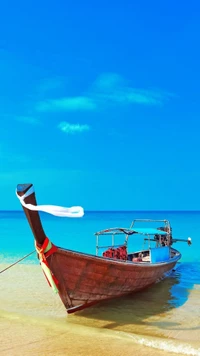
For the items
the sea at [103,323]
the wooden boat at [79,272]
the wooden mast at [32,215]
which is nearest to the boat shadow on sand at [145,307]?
the sea at [103,323]

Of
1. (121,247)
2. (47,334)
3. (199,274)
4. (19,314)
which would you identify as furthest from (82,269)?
(199,274)

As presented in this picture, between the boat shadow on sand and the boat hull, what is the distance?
29 centimetres

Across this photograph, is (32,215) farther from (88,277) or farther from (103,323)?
(103,323)

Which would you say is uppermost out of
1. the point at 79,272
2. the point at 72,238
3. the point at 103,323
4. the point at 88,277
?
the point at 79,272

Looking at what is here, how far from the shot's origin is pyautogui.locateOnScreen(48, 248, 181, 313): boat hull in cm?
702

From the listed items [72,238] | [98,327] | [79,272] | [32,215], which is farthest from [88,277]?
[72,238]

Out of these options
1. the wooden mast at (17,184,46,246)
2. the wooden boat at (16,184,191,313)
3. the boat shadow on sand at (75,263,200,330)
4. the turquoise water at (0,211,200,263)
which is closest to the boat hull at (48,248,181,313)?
the wooden boat at (16,184,191,313)

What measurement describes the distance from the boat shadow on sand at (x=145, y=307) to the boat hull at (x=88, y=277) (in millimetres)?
293

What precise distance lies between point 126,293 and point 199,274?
21.9 feet

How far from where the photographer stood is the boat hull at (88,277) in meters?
7.02

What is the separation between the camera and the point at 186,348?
19.9 ft

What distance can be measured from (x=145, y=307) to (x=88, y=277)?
2290 millimetres

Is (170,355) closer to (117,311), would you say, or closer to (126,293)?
(117,311)

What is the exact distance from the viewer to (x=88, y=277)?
7.46m
